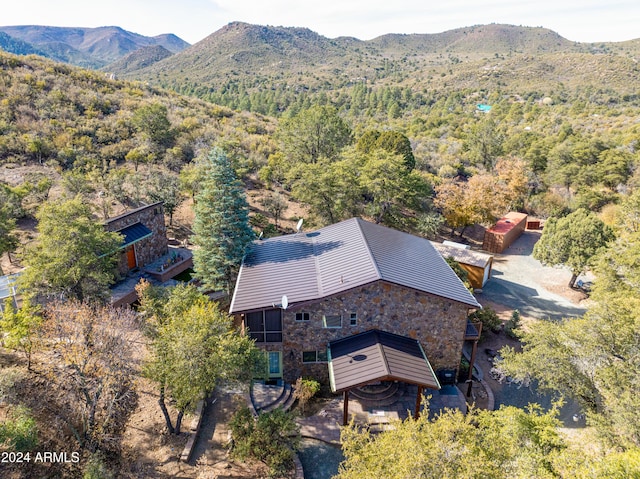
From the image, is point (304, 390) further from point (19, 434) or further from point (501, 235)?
point (501, 235)

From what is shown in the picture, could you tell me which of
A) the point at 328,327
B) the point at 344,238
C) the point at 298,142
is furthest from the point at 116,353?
the point at 298,142

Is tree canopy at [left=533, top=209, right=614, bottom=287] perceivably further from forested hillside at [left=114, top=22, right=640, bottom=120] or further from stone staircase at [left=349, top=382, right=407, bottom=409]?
forested hillside at [left=114, top=22, right=640, bottom=120]

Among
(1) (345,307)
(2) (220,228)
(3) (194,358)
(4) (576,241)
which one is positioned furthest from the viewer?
(4) (576,241)

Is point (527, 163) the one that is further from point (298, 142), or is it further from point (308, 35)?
point (308, 35)

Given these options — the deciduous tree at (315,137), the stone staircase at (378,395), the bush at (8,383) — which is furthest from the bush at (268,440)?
the deciduous tree at (315,137)

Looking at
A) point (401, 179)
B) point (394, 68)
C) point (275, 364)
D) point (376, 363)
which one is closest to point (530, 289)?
point (401, 179)

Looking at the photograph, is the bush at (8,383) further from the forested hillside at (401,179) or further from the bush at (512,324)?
the bush at (512,324)
